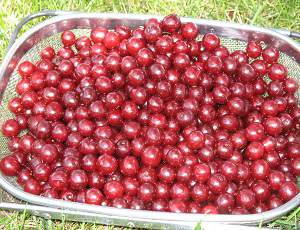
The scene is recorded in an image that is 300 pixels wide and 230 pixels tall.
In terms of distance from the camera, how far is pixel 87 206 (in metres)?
2.01

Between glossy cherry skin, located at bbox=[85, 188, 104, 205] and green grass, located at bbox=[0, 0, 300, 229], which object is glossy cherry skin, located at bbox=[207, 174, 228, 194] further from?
green grass, located at bbox=[0, 0, 300, 229]

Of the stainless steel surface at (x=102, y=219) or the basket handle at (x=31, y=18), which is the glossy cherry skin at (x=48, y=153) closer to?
the stainless steel surface at (x=102, y=219)

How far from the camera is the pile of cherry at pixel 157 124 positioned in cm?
215

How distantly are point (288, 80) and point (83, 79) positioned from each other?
40.5 inches

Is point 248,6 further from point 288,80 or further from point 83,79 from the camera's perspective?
point 83,79

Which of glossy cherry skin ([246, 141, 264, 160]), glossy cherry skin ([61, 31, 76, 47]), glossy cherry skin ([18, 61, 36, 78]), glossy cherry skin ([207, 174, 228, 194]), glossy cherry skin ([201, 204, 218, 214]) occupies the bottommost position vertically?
glossy cherry skin ([201, 204, 218, 214])

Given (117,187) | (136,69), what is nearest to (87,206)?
(117,187)

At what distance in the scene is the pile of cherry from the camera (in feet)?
7.06

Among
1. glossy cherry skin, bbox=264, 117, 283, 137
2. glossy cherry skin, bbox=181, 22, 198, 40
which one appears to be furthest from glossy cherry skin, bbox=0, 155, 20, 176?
glossy cherry skin, bbox=264, 117, 283, 137

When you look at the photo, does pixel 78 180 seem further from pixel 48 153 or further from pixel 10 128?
pixel 10 128

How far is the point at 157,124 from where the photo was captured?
2.27 metres

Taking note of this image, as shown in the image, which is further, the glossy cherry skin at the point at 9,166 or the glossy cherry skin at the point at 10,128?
the glossy cherry skin at the point at 10,128

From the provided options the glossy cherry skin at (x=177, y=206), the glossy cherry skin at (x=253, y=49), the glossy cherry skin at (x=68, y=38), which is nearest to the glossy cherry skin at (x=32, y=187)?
the glossy cherry skin at (x=177, y=206)

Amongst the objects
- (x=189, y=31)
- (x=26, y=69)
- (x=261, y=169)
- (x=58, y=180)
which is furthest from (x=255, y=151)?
(x=26, y=69)
